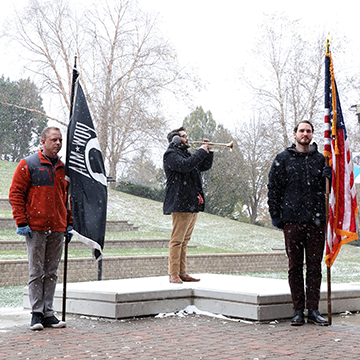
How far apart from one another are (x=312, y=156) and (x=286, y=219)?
71cm

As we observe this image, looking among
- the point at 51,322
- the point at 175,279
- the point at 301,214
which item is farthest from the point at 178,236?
the point at 51,322

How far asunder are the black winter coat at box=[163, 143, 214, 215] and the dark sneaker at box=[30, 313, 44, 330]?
177cm

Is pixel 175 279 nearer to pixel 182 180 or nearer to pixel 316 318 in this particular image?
pixel 182 180

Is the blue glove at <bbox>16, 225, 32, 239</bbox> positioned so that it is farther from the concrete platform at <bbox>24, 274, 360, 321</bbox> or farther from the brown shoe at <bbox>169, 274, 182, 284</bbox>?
the brown shoe at <bbox>169, 274, 182, 284</bbox>

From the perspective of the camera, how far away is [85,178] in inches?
223

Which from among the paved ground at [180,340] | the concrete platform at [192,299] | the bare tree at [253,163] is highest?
the bare tree at [253,163]

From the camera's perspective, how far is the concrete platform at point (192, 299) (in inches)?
225

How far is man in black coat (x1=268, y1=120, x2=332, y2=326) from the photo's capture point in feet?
18.2

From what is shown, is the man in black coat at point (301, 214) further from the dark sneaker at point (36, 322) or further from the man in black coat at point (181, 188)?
the dark sneaker at point (36, 322)

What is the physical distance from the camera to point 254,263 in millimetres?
15125

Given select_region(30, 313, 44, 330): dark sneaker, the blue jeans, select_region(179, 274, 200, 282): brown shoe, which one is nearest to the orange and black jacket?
the blue jeans

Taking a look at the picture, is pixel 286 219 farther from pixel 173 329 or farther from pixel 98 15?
pixel 98 15

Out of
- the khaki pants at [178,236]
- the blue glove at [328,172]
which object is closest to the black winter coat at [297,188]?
the blue glove at [328,172]

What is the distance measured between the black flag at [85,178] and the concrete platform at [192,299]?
20.8 inches
